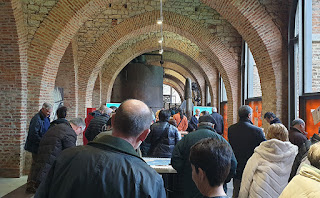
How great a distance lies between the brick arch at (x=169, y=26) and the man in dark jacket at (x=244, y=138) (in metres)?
7.46

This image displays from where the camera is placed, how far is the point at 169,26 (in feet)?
40.4

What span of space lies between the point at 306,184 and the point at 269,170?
4.74ft

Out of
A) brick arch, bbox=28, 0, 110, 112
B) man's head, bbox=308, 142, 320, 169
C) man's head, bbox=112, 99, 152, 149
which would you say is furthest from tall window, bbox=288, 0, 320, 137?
man's head, bbox=112, 99, 152, 149

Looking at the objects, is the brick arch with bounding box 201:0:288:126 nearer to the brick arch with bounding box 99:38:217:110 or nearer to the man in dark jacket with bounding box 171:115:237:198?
the man in dark jacket with bounding box 171:115:237:198

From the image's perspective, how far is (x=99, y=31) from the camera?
11.4 meters

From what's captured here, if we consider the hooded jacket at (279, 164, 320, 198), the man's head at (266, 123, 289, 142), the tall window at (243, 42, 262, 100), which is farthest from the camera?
the tall window at (243, 42, 262, 100)

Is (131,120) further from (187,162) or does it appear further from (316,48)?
(316,48)

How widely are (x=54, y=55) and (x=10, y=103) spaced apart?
1.56m

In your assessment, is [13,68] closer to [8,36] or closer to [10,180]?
[8,36]

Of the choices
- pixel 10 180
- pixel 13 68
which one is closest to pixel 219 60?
pixel 13 68

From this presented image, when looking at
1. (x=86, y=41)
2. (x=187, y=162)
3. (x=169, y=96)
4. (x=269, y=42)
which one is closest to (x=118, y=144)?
(x=187, y=162)

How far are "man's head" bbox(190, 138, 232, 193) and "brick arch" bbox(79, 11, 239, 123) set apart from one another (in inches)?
388

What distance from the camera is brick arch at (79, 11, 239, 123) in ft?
37.1

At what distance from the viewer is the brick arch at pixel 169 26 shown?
11.3m
